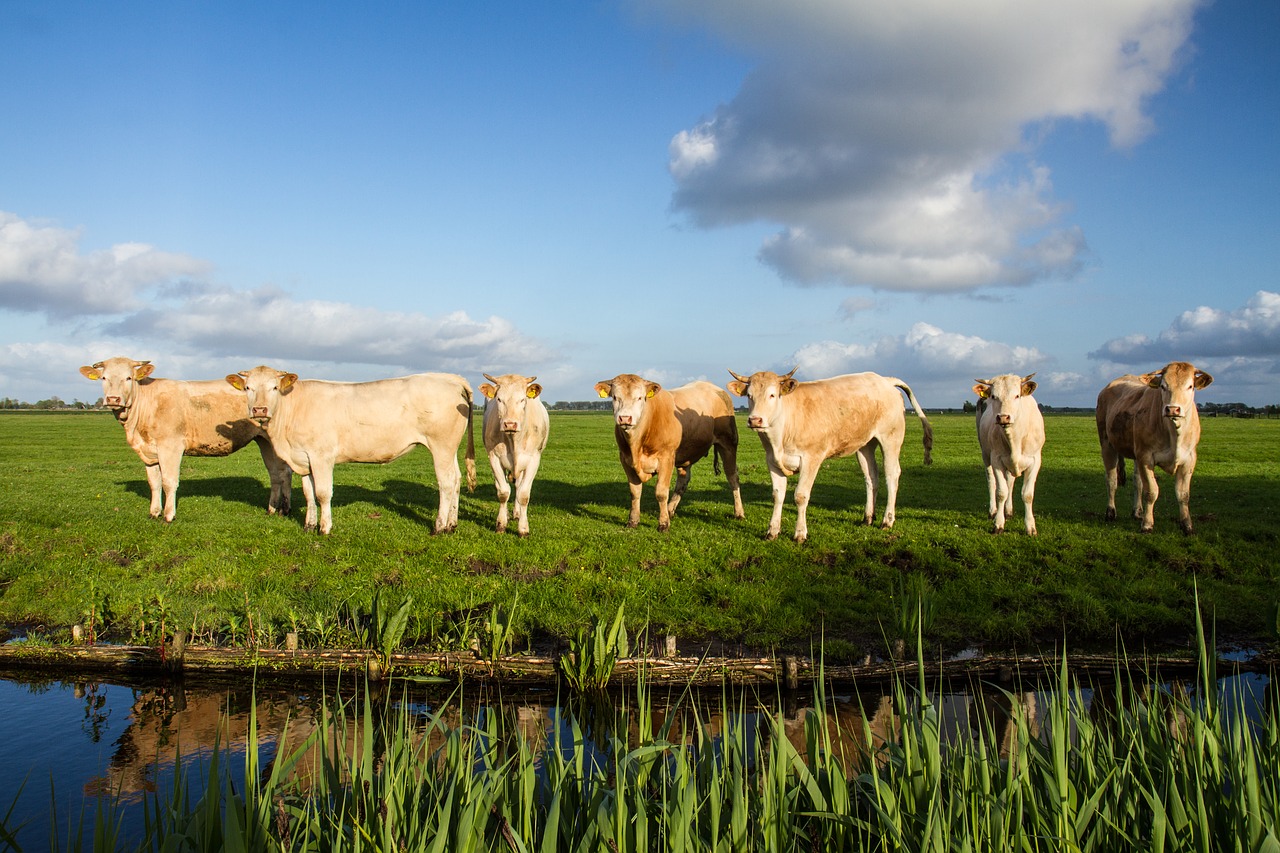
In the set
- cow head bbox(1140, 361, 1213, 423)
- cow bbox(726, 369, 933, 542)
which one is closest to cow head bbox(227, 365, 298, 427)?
cow bbox(726, 369, 933, 542)

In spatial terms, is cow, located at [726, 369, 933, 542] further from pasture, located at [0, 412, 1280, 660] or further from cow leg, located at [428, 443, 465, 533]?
cow leg, located at [428, 443, 465, 533]

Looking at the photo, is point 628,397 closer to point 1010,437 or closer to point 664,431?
point 664,431

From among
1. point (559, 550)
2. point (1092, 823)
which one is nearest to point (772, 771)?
point (1092, 823)

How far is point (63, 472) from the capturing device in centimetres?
2391

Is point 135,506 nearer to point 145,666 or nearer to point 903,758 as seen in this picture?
point 145,666

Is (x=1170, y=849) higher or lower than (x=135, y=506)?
lower

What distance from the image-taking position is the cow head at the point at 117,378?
49.6ft

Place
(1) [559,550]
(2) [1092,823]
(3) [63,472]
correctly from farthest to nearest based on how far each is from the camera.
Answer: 1. (3) [63,472]
2. (1) [559,550]
3. (2) [1092,823]

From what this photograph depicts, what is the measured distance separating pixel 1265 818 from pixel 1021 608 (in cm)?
728

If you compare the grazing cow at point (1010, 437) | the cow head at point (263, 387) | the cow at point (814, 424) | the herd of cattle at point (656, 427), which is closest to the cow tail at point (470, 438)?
the herd of cattle at point (656, 427)

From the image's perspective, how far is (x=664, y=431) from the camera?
14617 mm

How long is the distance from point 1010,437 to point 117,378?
1583cm

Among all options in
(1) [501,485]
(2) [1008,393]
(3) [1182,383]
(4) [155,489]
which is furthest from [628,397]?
(4) [155,489]

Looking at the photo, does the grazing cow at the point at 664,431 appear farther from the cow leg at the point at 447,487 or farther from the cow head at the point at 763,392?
the cow leg at the point at 447,487
